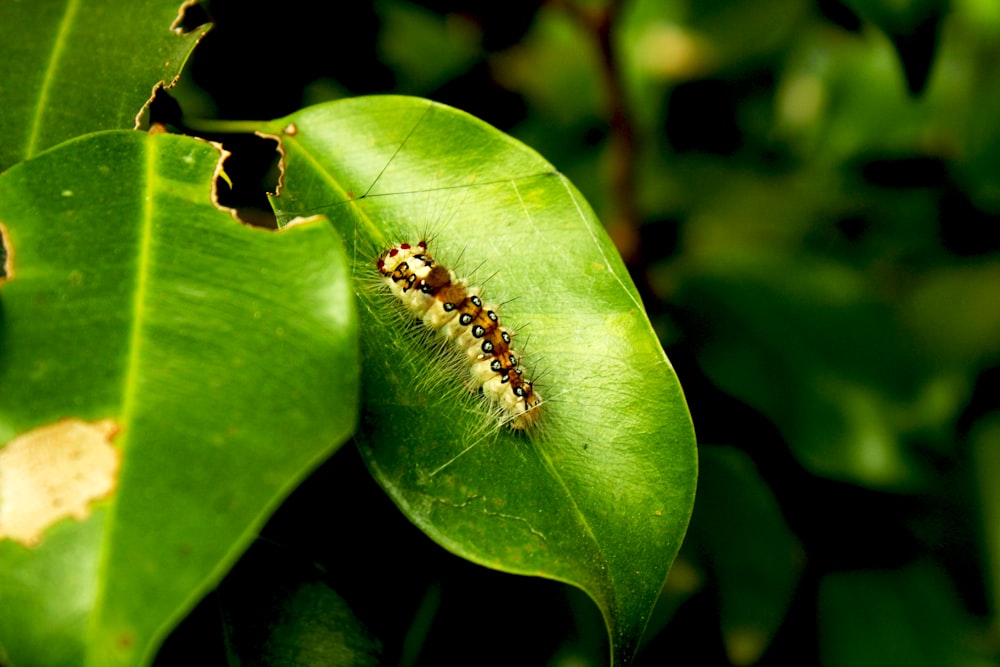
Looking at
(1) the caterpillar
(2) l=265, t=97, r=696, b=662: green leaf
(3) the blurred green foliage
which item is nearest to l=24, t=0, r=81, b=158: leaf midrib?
(3) the blurred green foliage

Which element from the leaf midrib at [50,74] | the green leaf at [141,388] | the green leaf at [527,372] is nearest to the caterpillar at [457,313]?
the green leaf at [527,372]

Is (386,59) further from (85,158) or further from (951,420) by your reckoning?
(951,420)

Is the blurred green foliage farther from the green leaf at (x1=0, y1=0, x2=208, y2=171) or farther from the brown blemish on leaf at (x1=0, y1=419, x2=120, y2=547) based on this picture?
the brown blemish on leaf at (x1=0, y1=419, x2=120, y2=547)

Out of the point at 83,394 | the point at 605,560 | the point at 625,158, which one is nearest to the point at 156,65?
the point at 83,394

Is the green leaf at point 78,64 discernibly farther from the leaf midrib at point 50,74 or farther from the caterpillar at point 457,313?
the caterpillar at point 457,313

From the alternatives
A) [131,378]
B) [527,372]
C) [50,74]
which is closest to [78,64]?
[50,74]

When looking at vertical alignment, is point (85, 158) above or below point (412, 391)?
above
